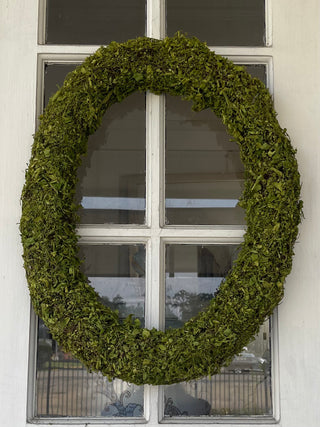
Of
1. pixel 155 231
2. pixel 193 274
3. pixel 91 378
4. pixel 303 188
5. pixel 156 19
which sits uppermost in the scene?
pixel 156 19

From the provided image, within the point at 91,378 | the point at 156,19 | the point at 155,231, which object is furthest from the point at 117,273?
the point at 156,19

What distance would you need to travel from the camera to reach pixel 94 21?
1.51 metres

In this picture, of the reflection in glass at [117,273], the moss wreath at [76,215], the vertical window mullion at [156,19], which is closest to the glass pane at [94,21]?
the vertical window mullion at [156,19]

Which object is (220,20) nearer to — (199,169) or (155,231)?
(199,169)

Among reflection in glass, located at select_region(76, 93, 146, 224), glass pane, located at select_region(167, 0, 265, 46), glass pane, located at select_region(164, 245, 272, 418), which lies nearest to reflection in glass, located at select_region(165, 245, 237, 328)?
glass pane, located at select_region(164, 245, 272, 418)

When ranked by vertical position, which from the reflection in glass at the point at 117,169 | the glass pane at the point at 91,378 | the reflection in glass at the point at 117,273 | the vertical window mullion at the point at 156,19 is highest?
the vertical window mullion at the point at 156,19

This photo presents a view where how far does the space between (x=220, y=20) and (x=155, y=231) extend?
592mm

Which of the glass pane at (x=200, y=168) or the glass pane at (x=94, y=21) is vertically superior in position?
the glass pane at (x=94, y=21)

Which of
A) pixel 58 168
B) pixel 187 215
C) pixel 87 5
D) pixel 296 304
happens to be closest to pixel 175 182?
pixel 187 215

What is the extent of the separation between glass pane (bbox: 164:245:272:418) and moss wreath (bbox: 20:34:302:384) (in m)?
0.07

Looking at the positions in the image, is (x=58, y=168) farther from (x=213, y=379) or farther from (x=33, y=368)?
(x=213, y=379)

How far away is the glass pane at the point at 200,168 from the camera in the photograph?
146cm

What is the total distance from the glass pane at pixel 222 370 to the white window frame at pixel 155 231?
18 mm

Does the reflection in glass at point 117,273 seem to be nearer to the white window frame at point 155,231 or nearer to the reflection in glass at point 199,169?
the white window frame at point 155,231
